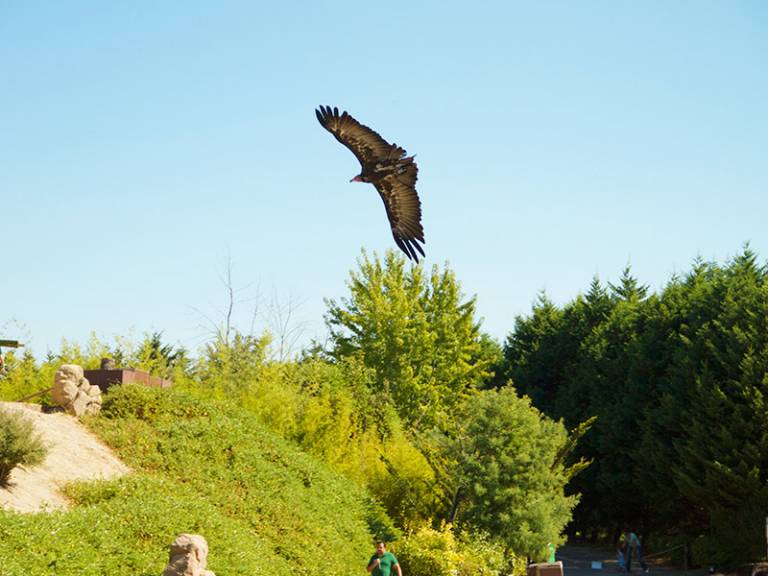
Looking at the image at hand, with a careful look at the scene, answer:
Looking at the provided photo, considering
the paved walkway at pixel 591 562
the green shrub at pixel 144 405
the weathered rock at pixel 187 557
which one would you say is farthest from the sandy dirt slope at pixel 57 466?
the paved walkway at pixel 591 562

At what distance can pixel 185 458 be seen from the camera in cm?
2088

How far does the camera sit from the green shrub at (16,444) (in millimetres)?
16500

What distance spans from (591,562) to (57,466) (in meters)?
28.5

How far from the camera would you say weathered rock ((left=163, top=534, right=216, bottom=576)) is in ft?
41.8

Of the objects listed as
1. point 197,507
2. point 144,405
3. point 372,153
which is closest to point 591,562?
point 144,405

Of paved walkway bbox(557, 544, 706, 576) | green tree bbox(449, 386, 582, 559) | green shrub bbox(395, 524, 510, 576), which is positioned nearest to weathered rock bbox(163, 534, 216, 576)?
green shrub bbox(395, 524, 510, 576)

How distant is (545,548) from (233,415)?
912 cm

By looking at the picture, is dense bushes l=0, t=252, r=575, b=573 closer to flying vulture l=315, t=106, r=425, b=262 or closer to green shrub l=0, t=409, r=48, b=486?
green shrub l=0, t=409, r=48, b=486

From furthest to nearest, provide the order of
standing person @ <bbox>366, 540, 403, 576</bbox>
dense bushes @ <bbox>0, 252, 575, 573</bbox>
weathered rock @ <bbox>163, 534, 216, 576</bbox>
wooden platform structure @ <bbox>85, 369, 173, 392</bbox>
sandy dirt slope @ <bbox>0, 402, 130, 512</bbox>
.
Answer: wooden platform structure @ <bbox>85, 369, 173, 392</bbox> → dense bushes @ <bbox>0, 252, 575, 573</bbox> → standing person @ <bbox>366, 540, 403, 576</bbox> → sandy dirt slope @ <bbox>0, 402, 130, 512</bbox> → weathered rock @ <bbox>163, 534, 216, 576</bbox>

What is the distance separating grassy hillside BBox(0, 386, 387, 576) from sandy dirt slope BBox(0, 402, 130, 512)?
45 cm

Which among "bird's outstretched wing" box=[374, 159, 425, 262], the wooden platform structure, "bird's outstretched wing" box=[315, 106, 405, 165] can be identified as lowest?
the wooden platform structure

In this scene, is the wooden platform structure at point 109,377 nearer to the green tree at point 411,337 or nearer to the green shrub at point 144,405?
the green shrub at point 144,405

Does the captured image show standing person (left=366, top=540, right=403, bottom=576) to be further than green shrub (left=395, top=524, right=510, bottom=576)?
No

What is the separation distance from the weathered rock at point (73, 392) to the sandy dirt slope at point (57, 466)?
310 mm
